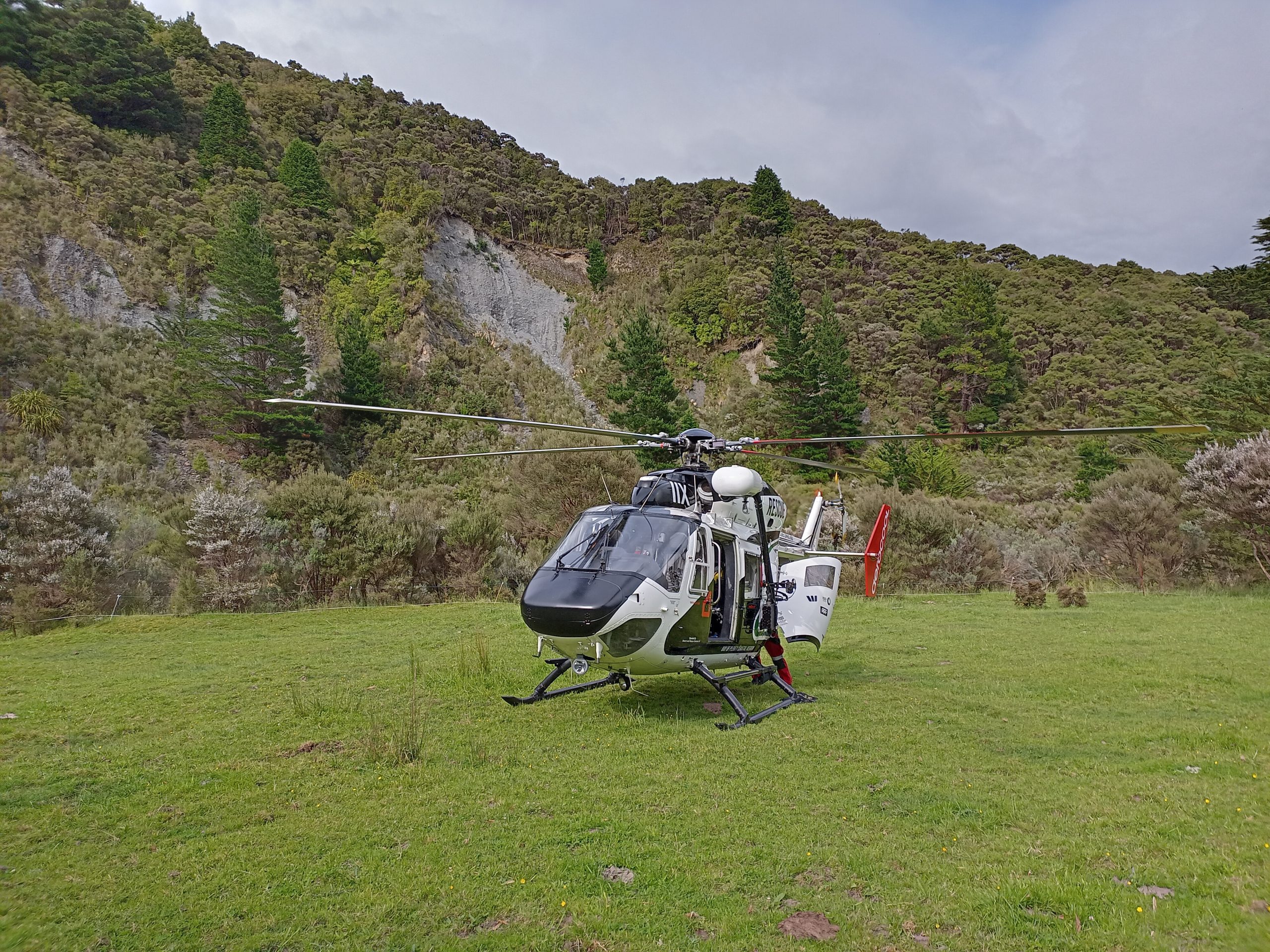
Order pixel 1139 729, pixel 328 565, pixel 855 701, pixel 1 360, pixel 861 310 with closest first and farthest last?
pixel 1139 729 < pixel 855 701 < pixel 328 565 < pixel 1 360 < pixel 861 310

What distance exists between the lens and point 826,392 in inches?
1534

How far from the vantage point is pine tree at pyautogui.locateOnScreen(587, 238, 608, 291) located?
56.4 metres

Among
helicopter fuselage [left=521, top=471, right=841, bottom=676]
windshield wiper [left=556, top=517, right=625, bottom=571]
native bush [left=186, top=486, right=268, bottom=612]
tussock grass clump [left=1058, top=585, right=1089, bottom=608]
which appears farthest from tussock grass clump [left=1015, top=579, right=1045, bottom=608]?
native bush [left=186, top=486, right=268, bottom=612]

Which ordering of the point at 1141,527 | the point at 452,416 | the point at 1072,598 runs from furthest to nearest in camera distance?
the point at 1141,527 → the point at 1072,598 → the point at 452,416

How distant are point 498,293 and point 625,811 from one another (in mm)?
48527

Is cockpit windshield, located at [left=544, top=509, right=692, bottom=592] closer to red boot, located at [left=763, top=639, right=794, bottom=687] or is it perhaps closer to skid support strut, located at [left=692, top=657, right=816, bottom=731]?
skid support strut, located at [left=692, top=657, right=816, bottom=731]

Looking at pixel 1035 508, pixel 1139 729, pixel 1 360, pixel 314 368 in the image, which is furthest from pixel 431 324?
pixel 1139 729

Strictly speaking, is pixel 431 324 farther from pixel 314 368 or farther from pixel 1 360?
pixel 1 360

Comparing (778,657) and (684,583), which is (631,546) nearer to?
(684,583)

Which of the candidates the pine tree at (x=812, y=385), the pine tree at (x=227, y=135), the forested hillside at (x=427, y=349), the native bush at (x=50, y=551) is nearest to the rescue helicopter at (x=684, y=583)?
the native bush at (x=50, y=551)

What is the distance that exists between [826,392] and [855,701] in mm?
32174

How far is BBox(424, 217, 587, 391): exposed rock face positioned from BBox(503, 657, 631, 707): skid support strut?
37761mm

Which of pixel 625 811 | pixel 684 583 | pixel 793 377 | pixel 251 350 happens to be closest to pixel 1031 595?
pixel 684 583

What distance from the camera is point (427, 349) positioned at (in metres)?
42.0
